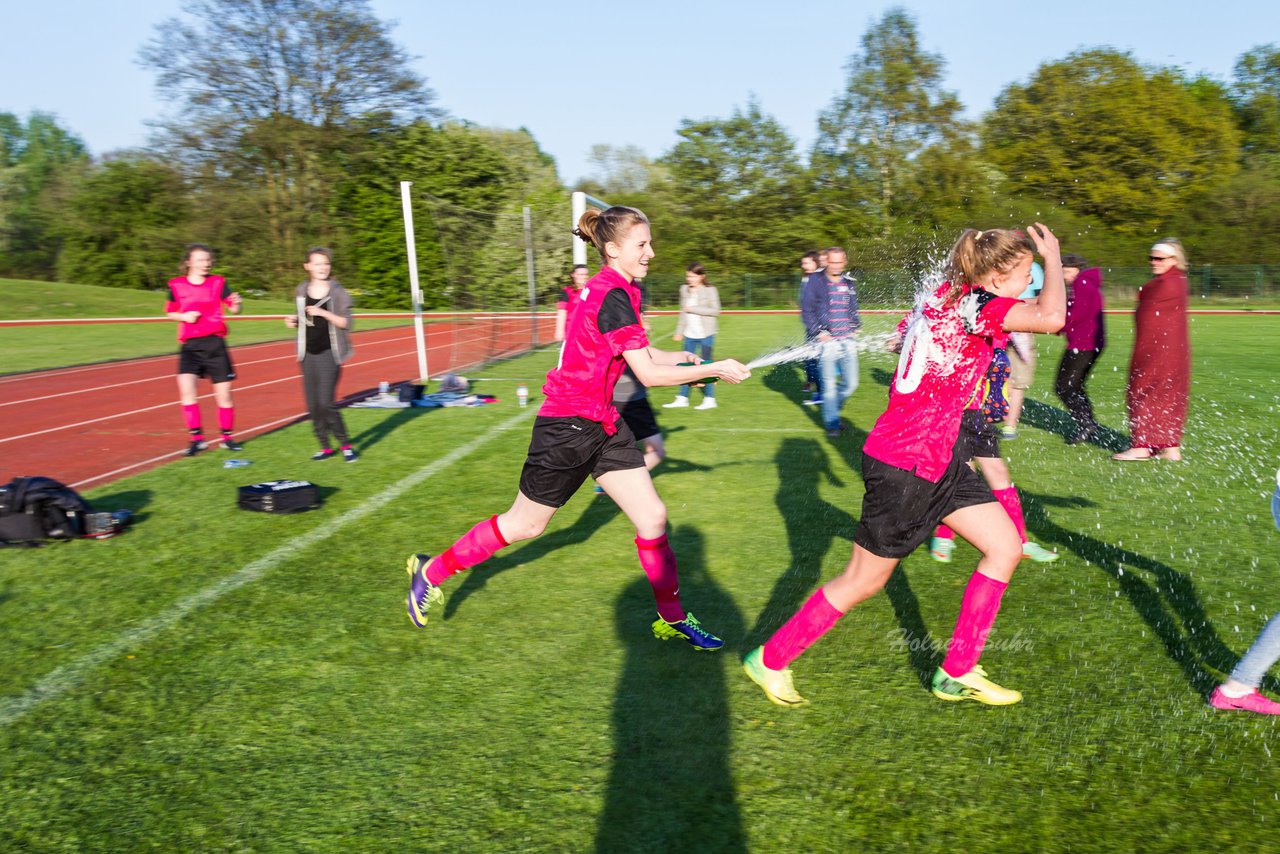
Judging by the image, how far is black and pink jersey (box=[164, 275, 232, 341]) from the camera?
8.35 metres

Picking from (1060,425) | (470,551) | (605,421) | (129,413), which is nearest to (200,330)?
(129,413)

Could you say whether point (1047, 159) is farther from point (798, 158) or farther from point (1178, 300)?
point (1178, 300)

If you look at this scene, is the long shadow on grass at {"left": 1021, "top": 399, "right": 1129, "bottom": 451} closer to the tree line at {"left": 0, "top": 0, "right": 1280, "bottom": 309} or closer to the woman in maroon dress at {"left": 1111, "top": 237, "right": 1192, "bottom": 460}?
the woman in maroon dress at {"left": 1111, "top": 237, "right": 1192, "bottom": 460}

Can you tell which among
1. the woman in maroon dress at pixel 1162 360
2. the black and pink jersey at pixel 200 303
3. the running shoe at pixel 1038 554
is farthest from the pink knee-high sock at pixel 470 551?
the woman in maroon dress at pixel 1162 360

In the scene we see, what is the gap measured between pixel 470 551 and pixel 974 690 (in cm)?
232

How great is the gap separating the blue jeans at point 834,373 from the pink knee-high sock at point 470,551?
5.67m

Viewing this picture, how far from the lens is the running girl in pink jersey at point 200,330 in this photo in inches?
329

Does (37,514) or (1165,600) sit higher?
(37,514)

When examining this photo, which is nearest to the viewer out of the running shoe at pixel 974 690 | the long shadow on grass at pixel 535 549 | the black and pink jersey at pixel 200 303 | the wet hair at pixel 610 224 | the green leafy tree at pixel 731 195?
the running shoe at pixel 974 690

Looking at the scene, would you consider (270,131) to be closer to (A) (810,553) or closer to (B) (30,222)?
(B) (30,222)

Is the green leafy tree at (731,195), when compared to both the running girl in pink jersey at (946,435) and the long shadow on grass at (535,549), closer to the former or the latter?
the long shadow on grass at (535,549)

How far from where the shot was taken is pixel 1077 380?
10.1 meters

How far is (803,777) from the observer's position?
3062mm

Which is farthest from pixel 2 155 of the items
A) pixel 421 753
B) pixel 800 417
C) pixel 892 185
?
pixel 421 753
